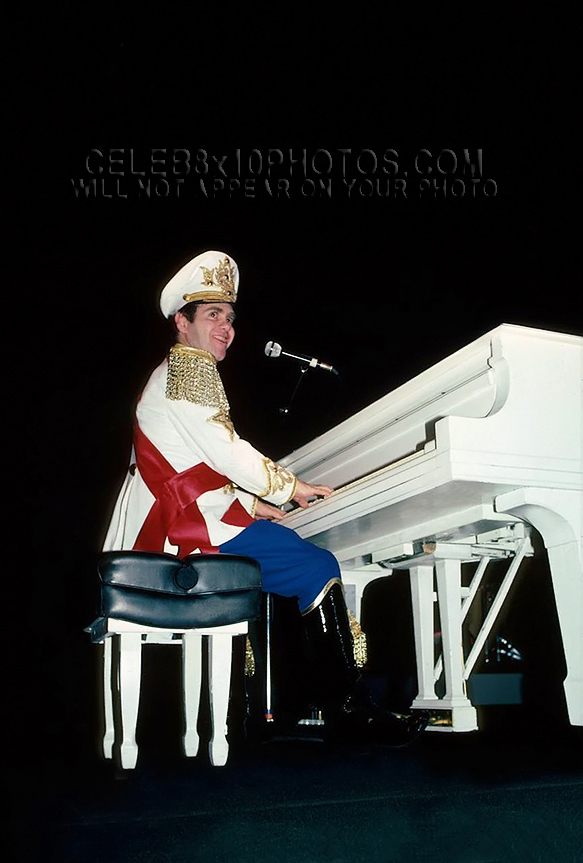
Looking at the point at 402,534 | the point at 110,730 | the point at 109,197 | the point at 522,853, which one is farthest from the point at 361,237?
the point at 522,853

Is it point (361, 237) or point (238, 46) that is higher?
point (238, 46)

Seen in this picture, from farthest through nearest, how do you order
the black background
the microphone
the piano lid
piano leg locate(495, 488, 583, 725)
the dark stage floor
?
the black background, the microphone, the piano lid, piano leg locate(495, 488, 583, 725), the dark stage floor

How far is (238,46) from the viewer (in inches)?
135

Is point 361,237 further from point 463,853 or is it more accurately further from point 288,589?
point 463,853

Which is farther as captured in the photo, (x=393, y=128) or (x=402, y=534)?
(x=393, y=128)

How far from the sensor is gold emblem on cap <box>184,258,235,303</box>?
2270mm

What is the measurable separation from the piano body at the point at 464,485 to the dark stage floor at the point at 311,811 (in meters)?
0.37

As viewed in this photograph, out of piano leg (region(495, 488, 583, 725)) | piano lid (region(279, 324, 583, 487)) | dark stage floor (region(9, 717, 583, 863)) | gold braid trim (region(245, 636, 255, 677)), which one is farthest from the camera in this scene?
gold braid trim (region(245, 636, 255, 677))

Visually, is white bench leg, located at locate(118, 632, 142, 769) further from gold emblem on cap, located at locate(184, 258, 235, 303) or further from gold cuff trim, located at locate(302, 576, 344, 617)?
gold emblem on cap, located at locate(184, 258, 235, 303)

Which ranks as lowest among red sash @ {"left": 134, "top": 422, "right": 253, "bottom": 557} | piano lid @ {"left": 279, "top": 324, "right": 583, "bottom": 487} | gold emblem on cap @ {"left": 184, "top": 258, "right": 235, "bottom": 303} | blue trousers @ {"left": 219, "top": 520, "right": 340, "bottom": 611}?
blue trousers @ {"left": 219, "top": 520, "right": 340, "bottom": 611}

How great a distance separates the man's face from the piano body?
54 cm

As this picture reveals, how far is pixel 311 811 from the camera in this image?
1.31 m

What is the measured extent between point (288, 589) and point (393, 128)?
2655 mm

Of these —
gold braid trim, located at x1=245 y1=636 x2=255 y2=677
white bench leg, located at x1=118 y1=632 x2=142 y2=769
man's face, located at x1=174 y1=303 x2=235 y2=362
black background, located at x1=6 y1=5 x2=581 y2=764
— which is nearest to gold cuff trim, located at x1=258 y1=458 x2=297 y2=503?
man's face, located at x1=174 y1=303 x2=235 y2=362
